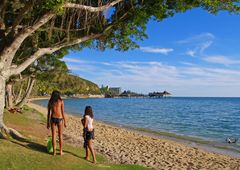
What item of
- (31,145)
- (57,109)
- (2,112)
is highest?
(57,109)

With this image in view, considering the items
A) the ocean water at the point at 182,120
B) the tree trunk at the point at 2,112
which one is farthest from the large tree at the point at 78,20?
the ocean water at the point at 182,120

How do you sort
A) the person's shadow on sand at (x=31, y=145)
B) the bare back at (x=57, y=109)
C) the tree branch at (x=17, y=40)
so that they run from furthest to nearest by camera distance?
the tree branch at (x=17, y=40) → the person's shadow on sand at (x=31, y=145) → the bare back at (x=57, y=109)

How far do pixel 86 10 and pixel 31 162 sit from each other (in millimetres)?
5474

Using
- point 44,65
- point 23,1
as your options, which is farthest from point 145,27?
point 44,65

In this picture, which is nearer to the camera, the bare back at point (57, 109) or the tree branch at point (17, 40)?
the bare back at point (57, 109)

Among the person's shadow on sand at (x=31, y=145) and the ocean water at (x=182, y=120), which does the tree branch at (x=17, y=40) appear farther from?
the ocean water at (x=182, y=120)

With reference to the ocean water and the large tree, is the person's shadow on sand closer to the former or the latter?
the large tree

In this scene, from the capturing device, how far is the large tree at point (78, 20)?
11.4 m

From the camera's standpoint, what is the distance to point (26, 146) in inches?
440

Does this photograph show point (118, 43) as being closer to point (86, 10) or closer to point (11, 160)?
point (86, 10)

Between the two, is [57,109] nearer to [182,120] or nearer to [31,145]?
[31,145]

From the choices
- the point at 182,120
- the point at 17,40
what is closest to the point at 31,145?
the point at 17,40

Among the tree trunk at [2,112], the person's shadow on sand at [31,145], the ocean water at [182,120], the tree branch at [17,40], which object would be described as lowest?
the ocean water at [182,120]

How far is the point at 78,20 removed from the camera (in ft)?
46.1
